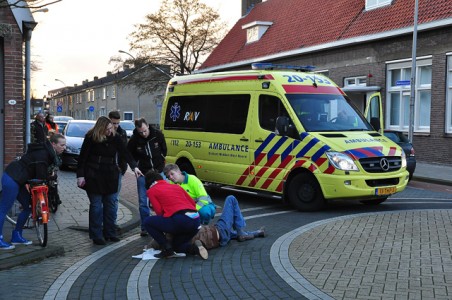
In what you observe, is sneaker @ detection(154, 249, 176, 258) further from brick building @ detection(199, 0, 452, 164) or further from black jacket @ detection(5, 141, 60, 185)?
brick building @ detection(199, 0, 452, 164)

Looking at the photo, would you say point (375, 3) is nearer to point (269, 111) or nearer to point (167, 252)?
point (269, 111)

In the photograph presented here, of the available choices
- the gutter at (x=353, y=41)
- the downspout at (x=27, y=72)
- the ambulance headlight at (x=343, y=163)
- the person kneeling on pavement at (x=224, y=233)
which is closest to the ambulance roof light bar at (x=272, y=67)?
the ambulance headlight at (x=343, y=163)

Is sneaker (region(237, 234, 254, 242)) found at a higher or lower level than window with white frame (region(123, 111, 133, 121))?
lower

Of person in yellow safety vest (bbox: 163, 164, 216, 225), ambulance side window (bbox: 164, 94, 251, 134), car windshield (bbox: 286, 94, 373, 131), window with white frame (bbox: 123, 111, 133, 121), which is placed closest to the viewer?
person in yellow safety vest (bbox: 163, 164, 216, 225)

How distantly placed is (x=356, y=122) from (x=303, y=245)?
4257 mm

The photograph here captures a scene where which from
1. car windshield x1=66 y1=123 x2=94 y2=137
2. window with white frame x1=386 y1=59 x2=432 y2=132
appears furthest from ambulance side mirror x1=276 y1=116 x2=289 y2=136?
window with white frame x1=386 y1=59 x2=432 y2=132

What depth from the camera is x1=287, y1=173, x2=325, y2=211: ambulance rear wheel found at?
33.0 feet

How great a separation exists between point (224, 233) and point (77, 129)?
13.3 meters

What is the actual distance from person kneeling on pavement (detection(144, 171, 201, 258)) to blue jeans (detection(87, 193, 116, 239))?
1194mm

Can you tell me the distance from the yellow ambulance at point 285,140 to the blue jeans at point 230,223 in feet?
8.64

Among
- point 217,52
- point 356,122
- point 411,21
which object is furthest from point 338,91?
point 217,52

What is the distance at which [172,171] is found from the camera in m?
7.09

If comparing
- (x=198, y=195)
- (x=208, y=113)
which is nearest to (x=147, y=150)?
(x=198, y=195)

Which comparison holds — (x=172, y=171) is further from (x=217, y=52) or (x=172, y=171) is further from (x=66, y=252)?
(x=217, y=52)
